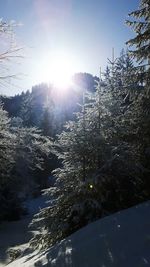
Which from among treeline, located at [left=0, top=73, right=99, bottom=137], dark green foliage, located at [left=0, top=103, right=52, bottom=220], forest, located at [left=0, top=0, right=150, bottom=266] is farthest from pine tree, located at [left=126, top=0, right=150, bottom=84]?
treeline, located at [left=0, top=73, right=99, bottom=137]

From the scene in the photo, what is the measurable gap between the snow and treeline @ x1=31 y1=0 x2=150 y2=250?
7.36 feet

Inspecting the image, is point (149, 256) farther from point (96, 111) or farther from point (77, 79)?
point (77, 79)

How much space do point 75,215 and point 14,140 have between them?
6817 mm

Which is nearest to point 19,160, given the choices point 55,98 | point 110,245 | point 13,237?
point 13,237

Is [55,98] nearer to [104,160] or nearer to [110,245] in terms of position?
[104,160]

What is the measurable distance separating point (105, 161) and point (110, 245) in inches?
204

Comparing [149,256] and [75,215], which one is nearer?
[149,256]

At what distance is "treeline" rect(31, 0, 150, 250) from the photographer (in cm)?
1155

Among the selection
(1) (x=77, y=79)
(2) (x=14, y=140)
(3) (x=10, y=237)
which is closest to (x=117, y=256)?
(2) (x=14, y=140)

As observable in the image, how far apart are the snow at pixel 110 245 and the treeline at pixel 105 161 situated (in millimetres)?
2243

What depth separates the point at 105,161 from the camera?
478 inches

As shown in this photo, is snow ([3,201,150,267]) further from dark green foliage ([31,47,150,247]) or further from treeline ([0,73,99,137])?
treeline ([0,73,99,137])

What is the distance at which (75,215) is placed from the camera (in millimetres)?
11750

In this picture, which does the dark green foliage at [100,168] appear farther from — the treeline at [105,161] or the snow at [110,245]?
the snow at [110,245]
